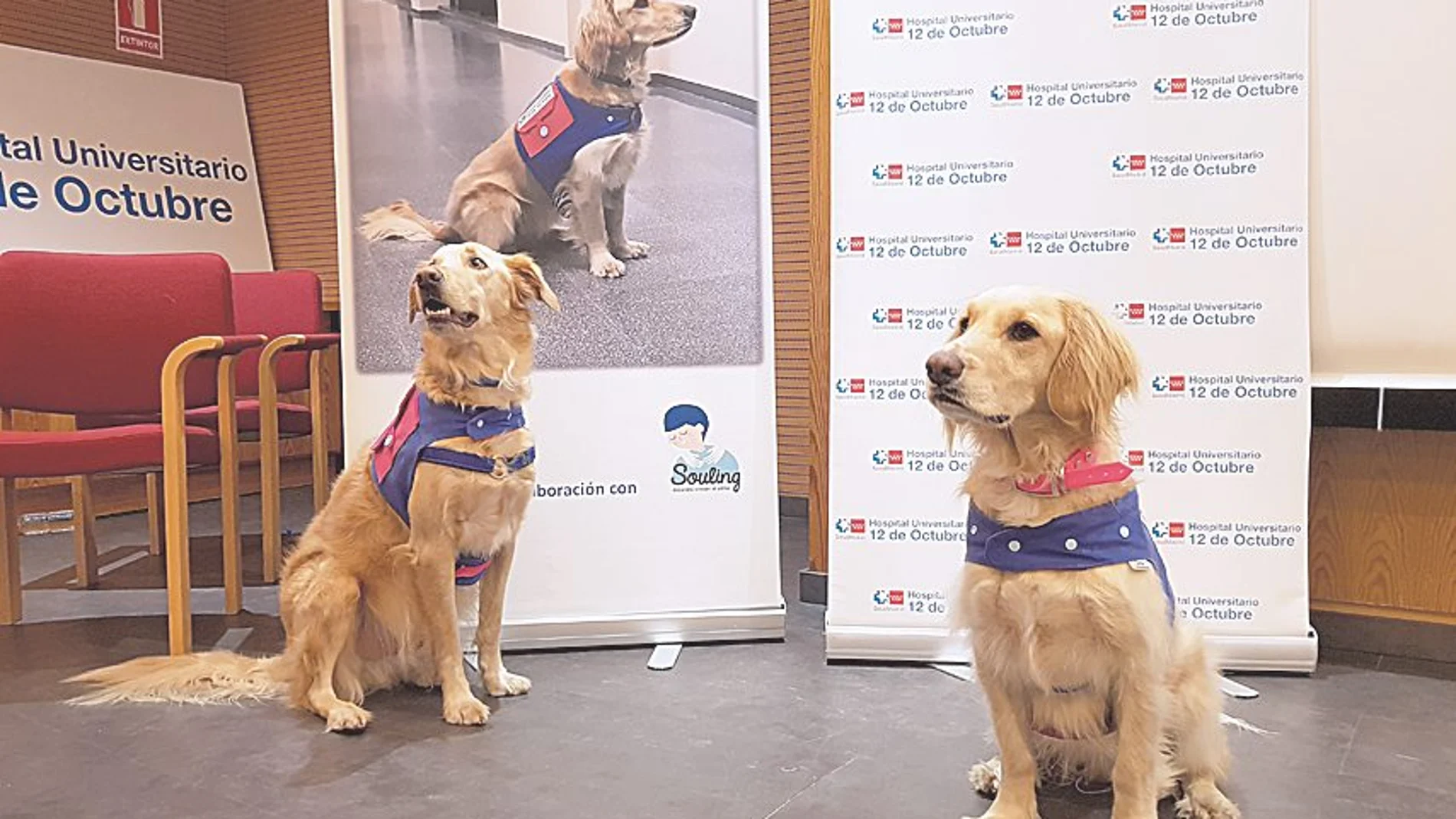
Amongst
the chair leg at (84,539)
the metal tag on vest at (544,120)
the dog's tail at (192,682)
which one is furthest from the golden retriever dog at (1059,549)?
the chair leg at (84,539)

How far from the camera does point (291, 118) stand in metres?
6.89

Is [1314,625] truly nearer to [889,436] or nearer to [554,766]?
[889,436]

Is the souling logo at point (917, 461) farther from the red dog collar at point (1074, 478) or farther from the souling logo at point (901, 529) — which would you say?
the red dog collar at point (1074, 478)

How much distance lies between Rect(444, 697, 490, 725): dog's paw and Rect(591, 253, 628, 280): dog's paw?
1251 mm

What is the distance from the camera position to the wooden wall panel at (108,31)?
237 inches

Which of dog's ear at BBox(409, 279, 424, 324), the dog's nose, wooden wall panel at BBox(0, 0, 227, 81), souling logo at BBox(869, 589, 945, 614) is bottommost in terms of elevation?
souling logo at BBox(869, 589, 945, 614)

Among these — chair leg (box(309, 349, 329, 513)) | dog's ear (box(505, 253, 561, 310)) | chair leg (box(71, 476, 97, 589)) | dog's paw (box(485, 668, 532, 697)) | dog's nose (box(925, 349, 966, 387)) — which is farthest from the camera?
chair leg (box(309, 349, 329, 513))

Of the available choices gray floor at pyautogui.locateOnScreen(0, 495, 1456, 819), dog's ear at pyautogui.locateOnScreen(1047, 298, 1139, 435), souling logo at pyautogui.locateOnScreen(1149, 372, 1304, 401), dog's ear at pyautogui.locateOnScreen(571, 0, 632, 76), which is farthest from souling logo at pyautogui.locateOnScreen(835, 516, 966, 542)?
dog's ear at pyautogui.locateOnScreen(571, 0, 632, 76)

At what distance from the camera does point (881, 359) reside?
3164mm

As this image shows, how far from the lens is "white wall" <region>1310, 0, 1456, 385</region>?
298 cm

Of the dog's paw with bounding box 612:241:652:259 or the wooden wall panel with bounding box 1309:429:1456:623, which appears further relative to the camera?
the dog's paw with bounding box 612:241:652:259

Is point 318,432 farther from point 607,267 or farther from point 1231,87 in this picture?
point 1231,87

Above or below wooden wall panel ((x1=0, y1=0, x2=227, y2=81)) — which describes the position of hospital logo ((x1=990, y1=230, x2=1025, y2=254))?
below

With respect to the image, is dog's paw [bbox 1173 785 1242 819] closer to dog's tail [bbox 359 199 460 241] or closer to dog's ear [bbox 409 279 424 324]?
dog's ear [bbox 409 279 424 324]
